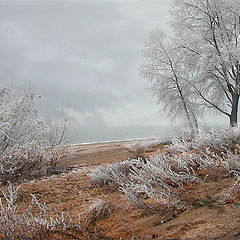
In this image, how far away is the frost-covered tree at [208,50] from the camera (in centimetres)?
1129

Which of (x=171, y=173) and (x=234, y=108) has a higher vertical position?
A: (x=234, y=108)

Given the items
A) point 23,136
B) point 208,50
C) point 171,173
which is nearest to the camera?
point 171,173

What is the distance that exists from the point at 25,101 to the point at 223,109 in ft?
37.4

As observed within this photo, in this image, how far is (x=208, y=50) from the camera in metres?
11.4

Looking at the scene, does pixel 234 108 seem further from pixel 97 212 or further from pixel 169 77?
pixel 97 212

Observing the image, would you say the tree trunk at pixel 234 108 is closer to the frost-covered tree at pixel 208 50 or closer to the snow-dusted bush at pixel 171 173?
the frost-covered tree at pixel 208 50

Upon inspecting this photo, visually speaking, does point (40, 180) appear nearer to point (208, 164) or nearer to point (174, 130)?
point (208, 164)

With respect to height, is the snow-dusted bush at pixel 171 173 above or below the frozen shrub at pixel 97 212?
above

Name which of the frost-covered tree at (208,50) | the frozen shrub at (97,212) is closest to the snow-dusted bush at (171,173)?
the frozen shrub at (97,212)

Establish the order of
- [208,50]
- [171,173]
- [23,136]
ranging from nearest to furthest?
[171,173], [23,136], [208,50]

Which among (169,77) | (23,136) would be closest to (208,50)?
(169,77)

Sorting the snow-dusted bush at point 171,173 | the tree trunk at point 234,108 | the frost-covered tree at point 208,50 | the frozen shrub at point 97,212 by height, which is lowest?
the frozen shrub at point 97,212

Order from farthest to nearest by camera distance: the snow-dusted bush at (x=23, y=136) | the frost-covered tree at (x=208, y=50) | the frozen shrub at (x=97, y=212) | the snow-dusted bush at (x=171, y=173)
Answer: the frost-covered tree at (x=208, y=50), the snow-dusted bush at (x=23, y=136), the frozen shrub at (x=97, y=212), the snow-dusted bush at (x=171, y=173)

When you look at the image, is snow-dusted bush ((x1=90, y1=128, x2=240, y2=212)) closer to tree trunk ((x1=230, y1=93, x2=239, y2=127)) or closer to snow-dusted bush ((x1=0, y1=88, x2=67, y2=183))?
snow-dusted bush ((x1=0, y1=88, x2=67, y2=183))
